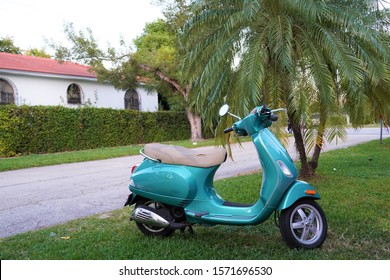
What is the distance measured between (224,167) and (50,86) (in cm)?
1474

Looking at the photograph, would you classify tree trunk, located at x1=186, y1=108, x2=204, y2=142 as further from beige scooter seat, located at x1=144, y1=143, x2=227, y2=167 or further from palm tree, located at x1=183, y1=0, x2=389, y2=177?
beige scooter seat, located at x1=144, y1=143, x2=227, y2=167

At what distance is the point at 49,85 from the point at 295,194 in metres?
20.8

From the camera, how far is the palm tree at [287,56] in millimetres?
5879

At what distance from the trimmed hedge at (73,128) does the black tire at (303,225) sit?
14584 millimetres

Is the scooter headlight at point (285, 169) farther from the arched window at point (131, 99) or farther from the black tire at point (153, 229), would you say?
the arched window at point (131, 99)

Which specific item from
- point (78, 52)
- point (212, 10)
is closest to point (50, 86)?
point (78, 52)

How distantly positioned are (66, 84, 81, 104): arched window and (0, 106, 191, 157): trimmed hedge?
461 centimetres

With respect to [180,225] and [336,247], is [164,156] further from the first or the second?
[336,247]

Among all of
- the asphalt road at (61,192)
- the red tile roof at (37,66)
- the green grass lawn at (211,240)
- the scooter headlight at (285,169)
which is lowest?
the asphalt road at (61,192)

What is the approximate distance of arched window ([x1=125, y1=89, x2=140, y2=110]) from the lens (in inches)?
1064

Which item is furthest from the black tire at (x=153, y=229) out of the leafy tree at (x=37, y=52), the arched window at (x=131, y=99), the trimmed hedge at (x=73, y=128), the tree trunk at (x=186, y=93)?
the leafy tree at (x=37, y=52)

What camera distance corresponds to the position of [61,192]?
785 centimetres

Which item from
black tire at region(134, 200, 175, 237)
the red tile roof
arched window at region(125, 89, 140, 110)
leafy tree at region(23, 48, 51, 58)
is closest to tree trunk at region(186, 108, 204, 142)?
arched window at region(125, 89, 140, 110)

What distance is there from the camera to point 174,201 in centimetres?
405
